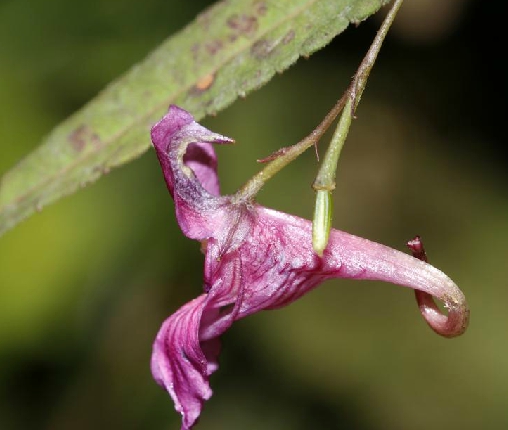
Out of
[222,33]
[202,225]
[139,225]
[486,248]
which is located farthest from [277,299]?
[486,248]

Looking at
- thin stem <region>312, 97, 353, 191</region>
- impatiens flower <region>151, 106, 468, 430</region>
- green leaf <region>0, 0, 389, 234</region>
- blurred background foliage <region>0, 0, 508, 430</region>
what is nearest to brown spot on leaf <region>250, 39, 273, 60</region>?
green leaf <region>0, 0, 389, 234</region>

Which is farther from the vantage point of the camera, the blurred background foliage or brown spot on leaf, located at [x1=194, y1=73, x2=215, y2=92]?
the blurred background foliage

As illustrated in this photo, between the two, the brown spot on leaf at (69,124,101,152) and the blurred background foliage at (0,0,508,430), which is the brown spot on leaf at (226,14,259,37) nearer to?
the brown spot on leaf at (69,124,101,152)

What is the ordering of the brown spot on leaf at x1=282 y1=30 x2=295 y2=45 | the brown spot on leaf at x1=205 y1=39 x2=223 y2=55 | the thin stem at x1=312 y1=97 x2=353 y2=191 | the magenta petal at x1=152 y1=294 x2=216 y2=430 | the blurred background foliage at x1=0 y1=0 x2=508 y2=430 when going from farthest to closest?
the blurred background foliage at x1=0 y1=0 x2=508 y2=430 → the brown spot on leaf at x1=205 y1=39 x2=223 y2=55 → the brown spot on leaf at x1=282 y1=30 x2=295 y2=45 → the magenta petal at x1=152 y1=294 x2=216 y2=430 → the thin stem at x1=312 y1=97 x2=353 y2=191

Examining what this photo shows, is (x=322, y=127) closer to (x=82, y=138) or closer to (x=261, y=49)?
(x=261, y=49)

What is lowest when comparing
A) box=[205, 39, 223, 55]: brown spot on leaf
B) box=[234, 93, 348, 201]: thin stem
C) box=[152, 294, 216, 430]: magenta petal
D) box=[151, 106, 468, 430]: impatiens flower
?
box=[152, 294, 216, 430]: magenta petal

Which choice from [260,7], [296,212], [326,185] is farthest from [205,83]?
[296,212]

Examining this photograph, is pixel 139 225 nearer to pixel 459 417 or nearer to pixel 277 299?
pixel 459 417
